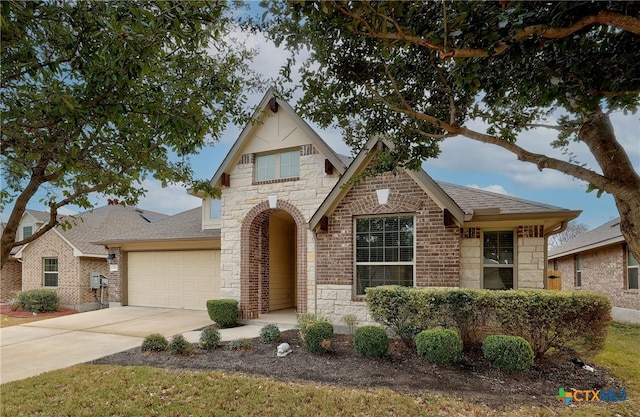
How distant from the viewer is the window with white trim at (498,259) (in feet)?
29.1

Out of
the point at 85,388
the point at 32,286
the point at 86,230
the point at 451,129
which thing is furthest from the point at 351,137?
the point at 32,286

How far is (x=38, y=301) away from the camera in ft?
51.9

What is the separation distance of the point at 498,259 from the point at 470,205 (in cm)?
146

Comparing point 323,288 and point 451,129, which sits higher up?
point 451,129

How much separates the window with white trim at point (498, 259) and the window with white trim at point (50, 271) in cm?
1854

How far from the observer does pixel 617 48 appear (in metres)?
4.40

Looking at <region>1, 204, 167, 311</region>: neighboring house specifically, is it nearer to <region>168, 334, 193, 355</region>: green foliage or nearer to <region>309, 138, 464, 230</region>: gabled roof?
<region>168, 334, 193, 355</region>: green foliage

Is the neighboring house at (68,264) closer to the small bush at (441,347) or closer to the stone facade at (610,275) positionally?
Result: the small bush at (441,347)

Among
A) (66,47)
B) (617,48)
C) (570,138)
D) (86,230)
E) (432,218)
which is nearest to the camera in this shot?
(66,47)

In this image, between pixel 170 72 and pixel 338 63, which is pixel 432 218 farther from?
pixel 170 72

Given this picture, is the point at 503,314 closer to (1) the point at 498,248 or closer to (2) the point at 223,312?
(1) the point at 498,248

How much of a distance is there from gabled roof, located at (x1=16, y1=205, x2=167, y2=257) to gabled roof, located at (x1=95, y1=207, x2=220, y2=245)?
2006mm

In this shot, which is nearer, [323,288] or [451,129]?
[451,129]

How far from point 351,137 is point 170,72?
137 inches
